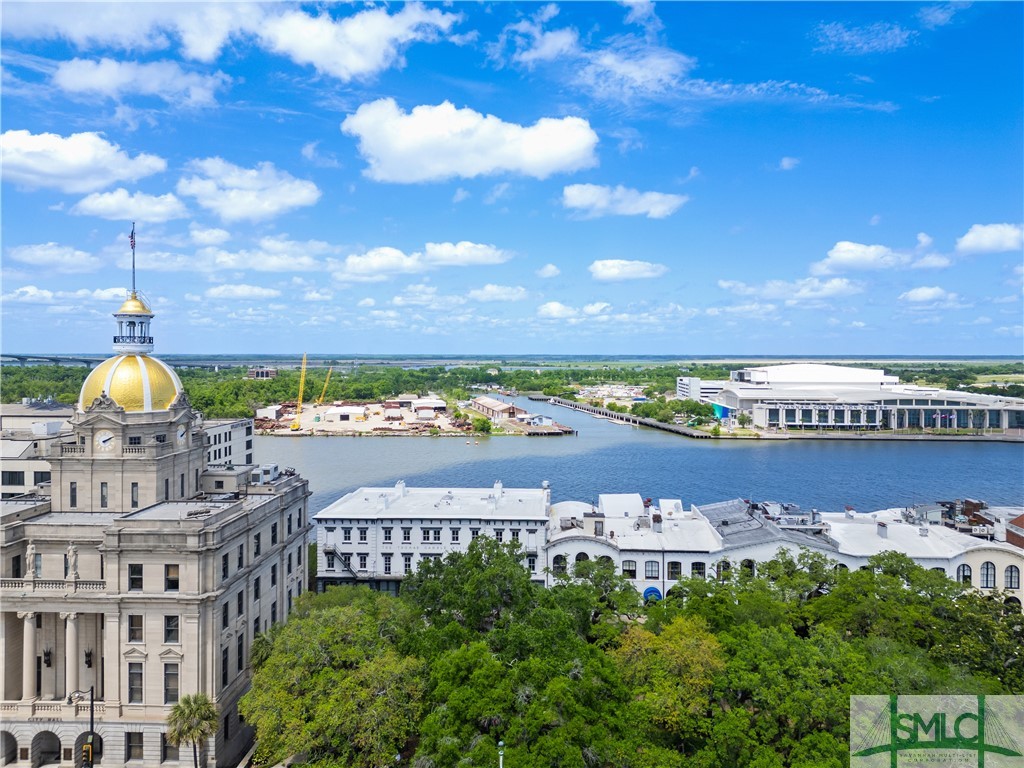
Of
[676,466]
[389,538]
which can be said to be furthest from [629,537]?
[676,466]

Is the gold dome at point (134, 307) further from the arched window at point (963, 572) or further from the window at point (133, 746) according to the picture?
the arched window at point (963, 572)

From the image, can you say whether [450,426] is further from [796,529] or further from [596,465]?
[796,529]

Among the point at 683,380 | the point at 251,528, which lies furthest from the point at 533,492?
the point at 683,380

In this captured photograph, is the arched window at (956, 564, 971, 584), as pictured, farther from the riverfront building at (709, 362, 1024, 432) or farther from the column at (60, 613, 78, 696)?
the riverfront building at (709, 362, 1024, 432)

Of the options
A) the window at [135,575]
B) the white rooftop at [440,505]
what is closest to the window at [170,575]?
the window at [135,575]

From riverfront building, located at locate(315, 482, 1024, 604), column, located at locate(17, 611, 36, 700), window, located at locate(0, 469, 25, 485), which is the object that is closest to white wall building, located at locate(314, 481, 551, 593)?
riverfront building, located at locate(315, 482, 1024, 604)
